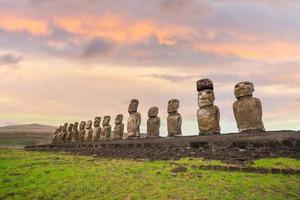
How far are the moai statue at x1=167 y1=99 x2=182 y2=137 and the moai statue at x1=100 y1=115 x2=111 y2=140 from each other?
36.1 feet

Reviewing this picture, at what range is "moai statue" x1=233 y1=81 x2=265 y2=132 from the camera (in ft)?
49.5

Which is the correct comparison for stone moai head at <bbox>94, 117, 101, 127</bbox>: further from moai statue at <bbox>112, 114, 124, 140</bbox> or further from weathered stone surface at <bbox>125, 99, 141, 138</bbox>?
weathered stone surface at <bbox>125, 99, 141, 138</bbox>

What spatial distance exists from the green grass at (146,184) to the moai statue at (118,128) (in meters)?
13.0

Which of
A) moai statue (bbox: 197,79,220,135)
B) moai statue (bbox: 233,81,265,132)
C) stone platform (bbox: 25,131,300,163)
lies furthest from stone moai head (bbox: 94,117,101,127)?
moai statue (bbox: 233,81,265,132)

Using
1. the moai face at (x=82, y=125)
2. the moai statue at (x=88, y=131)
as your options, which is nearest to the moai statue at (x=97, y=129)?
the moai statue at (x=88, y=131)

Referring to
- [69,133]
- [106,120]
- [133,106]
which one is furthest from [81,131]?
[133,106]

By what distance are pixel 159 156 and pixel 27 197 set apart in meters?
6.18

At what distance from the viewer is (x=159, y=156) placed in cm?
1480

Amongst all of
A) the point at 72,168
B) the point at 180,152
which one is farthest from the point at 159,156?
the point at 72,168

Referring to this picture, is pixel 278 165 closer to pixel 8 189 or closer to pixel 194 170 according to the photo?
pixel 194 170

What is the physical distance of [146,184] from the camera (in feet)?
32.8

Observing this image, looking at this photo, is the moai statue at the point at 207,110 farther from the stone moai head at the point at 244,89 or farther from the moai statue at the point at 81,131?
the moai statue at the point at 81,131

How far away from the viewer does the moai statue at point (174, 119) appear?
64.7 feet

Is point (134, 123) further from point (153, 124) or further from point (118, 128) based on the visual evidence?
point (118, 128)
